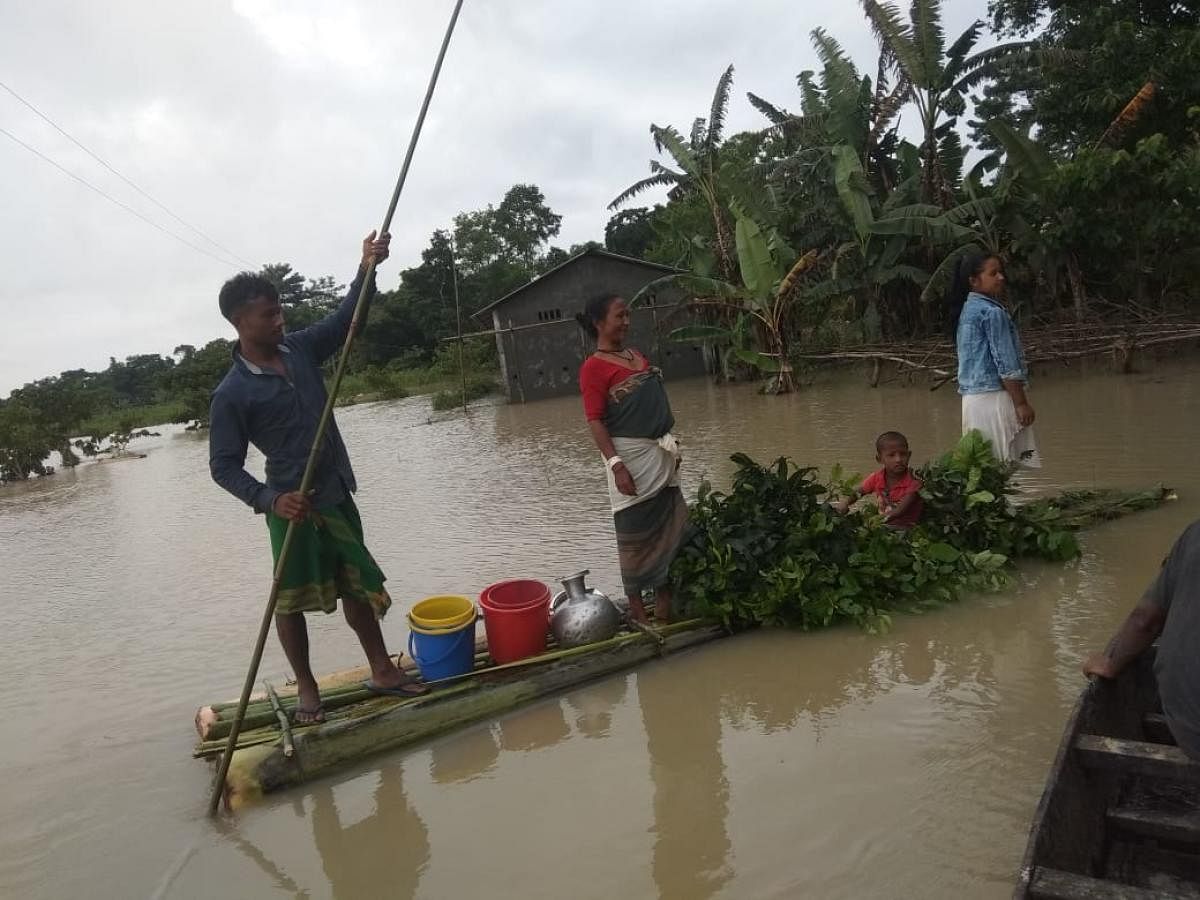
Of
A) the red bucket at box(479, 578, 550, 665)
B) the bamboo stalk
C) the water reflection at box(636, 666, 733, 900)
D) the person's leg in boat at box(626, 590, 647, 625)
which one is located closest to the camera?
the water reflection at box(636, 666, 733, 900)

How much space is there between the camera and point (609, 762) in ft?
10.3

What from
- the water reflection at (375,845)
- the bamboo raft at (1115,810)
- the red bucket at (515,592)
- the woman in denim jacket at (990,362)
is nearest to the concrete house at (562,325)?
the woman in denim jacket at (990,362)

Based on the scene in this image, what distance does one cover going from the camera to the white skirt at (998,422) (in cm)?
453

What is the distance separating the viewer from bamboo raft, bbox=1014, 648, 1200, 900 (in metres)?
1.82

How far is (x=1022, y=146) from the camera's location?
11.8 m

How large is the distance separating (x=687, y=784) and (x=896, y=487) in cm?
233

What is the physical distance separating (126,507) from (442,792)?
12.2 m

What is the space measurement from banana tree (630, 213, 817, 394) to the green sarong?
38.0 ft

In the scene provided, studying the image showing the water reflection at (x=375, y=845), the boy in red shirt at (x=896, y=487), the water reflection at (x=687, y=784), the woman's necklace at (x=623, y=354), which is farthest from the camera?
the boy in red shirt at (x=896, y=487)

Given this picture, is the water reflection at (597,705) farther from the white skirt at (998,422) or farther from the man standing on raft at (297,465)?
the white skirt at (998,422)

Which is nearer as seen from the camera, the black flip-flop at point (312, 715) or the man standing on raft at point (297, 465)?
the man standing on raft at point (297, 465)

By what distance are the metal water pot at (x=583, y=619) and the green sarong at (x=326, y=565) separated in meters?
0.83

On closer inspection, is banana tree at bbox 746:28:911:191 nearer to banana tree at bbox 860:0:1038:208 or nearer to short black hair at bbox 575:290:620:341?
banana tree at bbox 860:0:1038:208

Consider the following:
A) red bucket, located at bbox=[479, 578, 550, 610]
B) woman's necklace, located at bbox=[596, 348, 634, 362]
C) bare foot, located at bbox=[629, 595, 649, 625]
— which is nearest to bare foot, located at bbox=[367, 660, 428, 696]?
red bucket, located at bbox=[479, 578, 550, 610]
